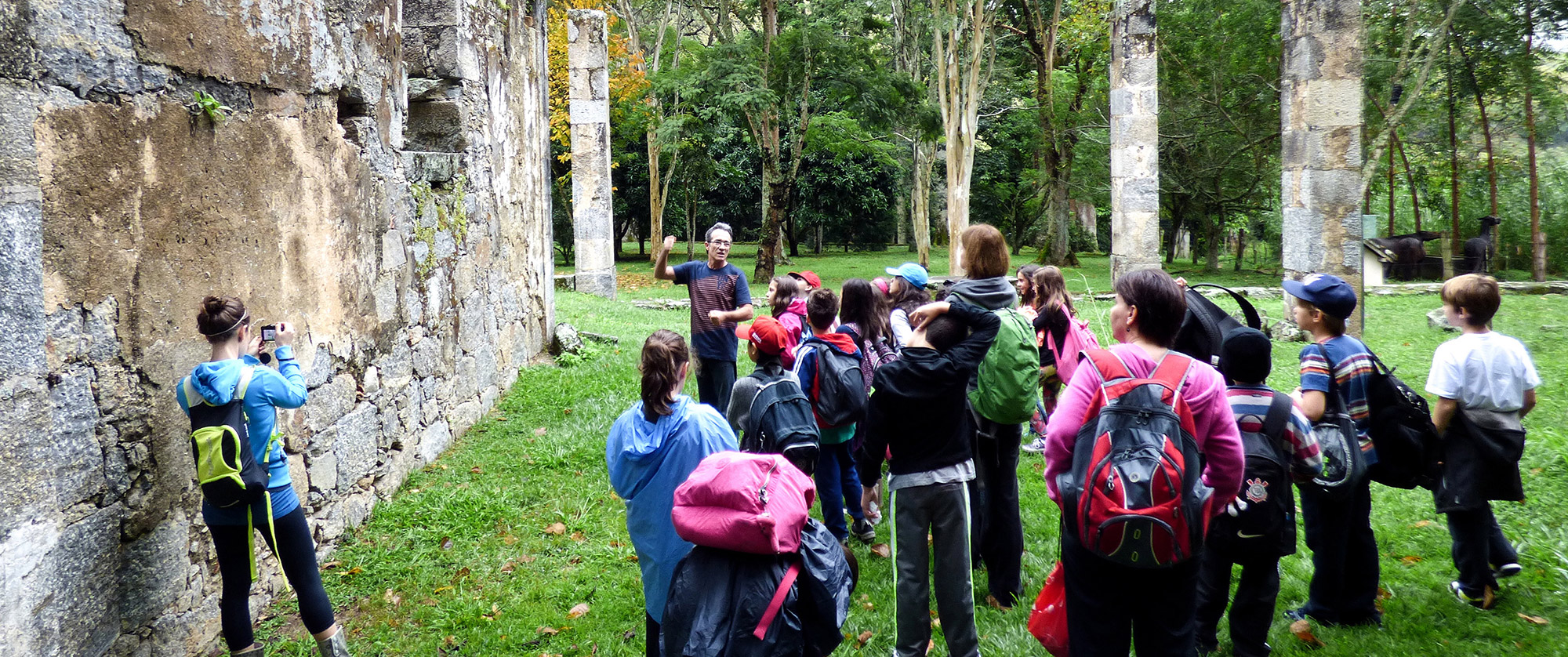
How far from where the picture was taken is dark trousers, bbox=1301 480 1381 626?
409 centimetres

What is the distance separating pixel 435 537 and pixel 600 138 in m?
15.3

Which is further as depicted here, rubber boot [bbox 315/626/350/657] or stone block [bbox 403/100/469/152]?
stone block [bbox 403/100/469/152]

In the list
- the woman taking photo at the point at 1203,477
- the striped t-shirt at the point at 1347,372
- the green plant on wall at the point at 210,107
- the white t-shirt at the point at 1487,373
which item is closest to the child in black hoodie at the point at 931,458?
the woman taking photo at the point at 1203,477

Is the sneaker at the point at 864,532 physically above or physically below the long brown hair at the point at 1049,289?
below

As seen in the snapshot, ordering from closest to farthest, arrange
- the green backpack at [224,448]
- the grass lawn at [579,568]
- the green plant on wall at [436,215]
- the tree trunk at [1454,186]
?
the green backpack at [224,448] < the grass lawn at [579,568] < the green plant on wall at [436,215] < the tree trunk at [1454,186]

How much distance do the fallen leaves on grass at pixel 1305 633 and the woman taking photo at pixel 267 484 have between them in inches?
160

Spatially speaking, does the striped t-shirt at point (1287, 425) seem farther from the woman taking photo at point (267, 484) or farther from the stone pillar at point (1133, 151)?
the stone pillar at point (1133, 151)

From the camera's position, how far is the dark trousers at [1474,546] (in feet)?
14.1

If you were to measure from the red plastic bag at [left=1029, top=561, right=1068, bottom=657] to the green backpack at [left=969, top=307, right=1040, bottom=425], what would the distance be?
3.25 ft

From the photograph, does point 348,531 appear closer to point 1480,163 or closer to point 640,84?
point 640,84

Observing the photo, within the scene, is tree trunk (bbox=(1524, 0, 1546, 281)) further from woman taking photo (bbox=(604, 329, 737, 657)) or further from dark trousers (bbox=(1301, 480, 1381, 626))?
woman taking photo (bbox=(604, 329, 737, 657))

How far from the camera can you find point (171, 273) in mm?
3840

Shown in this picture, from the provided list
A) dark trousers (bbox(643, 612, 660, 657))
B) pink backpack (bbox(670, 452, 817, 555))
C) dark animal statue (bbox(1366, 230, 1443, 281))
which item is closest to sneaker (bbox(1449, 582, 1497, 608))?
pink backpack (bbox(670, 452, 817, 555))

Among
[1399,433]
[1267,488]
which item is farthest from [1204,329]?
[1399,433]
